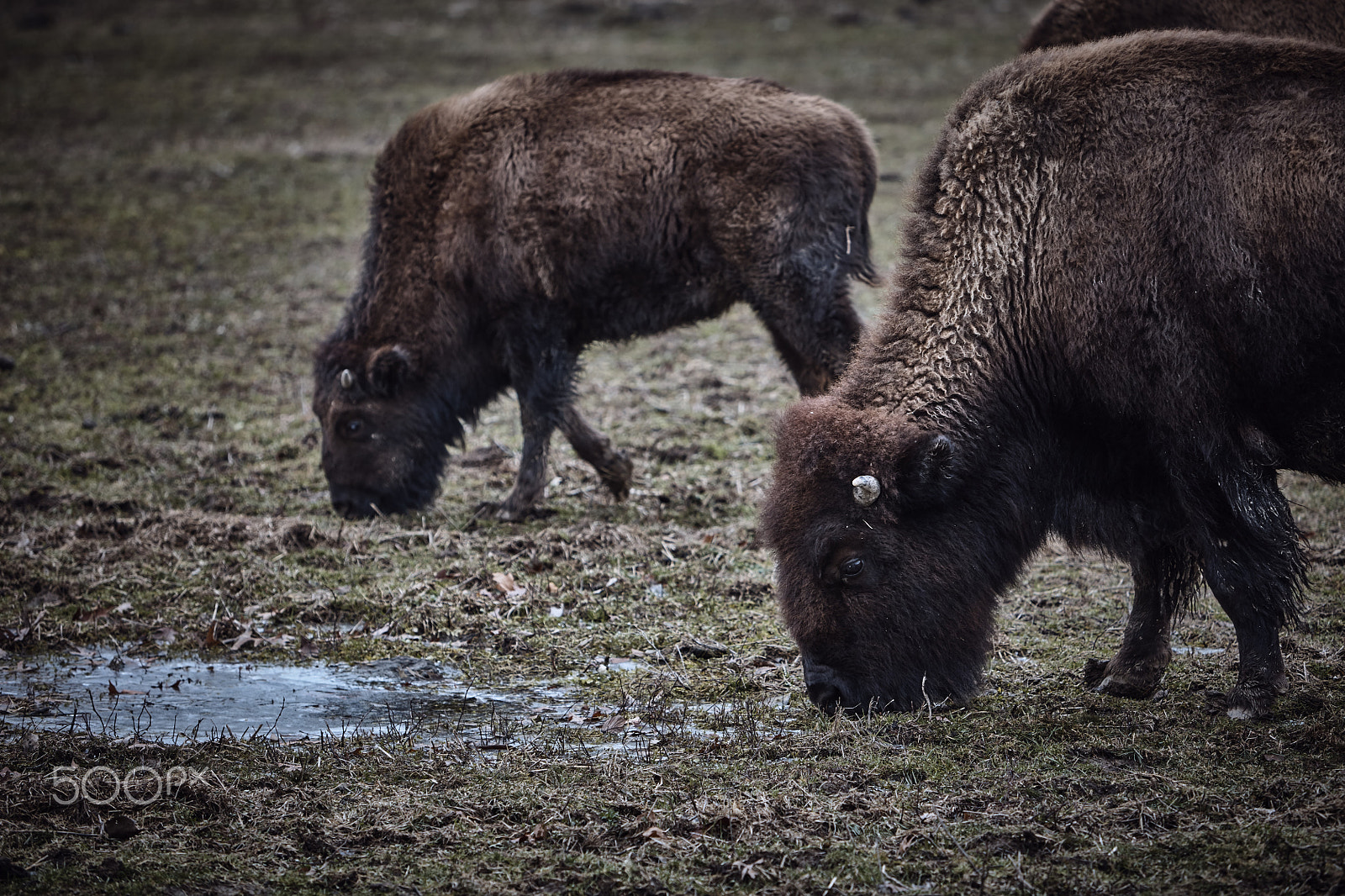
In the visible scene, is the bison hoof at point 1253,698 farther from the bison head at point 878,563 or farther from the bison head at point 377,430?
the bison head at point 377,430

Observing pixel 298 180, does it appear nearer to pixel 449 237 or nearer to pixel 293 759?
pixel 449 237

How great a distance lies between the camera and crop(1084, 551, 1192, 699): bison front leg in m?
5.31

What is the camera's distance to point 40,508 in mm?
8156

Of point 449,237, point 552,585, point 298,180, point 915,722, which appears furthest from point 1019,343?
point 298,180

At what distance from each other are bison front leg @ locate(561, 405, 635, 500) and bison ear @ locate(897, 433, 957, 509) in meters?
3.64

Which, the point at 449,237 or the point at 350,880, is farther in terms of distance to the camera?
the point at 449,237

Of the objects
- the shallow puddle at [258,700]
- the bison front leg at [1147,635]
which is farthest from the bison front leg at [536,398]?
the bison front leg at [1147,635]

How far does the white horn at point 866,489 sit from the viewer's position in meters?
4.90

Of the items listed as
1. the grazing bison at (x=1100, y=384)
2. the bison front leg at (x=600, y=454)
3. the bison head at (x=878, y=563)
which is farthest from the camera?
the bison front leg at (x=600, y=454)

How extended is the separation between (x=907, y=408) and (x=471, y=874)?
2479 millimetres

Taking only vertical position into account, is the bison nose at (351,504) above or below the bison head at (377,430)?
below

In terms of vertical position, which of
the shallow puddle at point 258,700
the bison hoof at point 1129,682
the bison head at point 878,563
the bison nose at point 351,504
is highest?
the bison head at point 878,563

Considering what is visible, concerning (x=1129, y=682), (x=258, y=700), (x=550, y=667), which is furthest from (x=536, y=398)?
(x=1129, y=682)

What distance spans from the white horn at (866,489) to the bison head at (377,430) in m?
4.37
